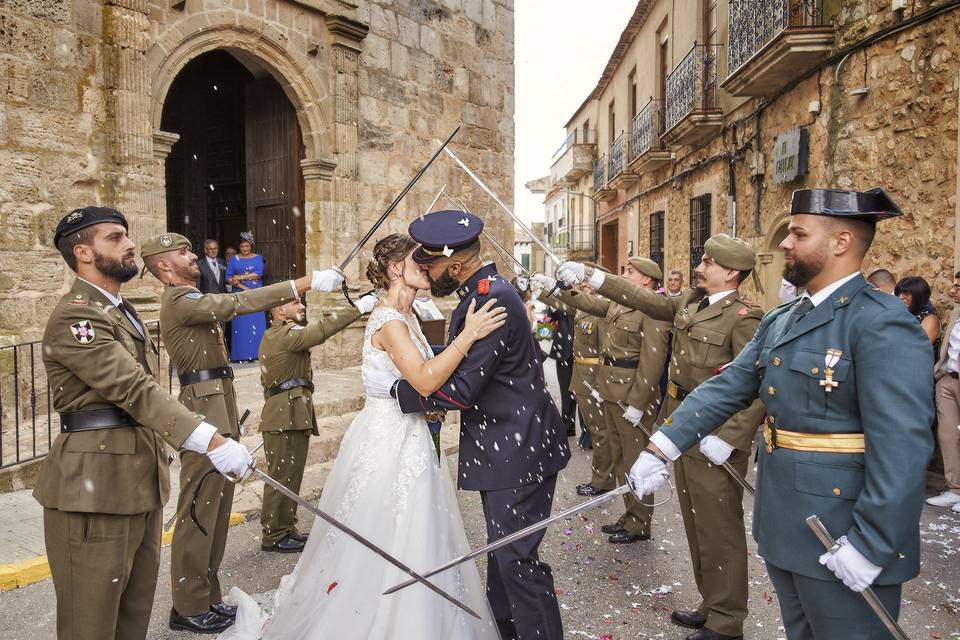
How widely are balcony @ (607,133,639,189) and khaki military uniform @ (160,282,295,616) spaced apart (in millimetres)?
16376

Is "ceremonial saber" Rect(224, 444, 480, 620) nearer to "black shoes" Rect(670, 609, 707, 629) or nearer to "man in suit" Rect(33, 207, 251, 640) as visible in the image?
"man in suit" Rect(33, 207, 251, 640)

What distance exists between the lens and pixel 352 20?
8.70 metres

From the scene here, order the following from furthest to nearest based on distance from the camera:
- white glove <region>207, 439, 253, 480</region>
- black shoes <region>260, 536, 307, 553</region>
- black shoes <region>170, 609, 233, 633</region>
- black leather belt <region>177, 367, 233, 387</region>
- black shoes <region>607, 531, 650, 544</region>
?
black shoes <region>607, 531, 650, 544</region>
black shoes <region>260, 536, 307, 553</region>
black leather belt <region>177, 367, 233, 387</region>
black shoes <region>170, 609, 233, 633</region>
white glove <region>207, 439, 253, 480</region>

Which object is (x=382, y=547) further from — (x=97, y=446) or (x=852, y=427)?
(x=852, y=427)

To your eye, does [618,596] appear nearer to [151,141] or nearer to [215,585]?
[215,585]

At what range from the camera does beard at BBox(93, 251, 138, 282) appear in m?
2.83

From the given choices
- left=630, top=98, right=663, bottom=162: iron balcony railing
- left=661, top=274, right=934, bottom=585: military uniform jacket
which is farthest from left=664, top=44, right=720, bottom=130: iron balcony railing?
left=661, top=274, right=934, bottom=585: military uniform jacket

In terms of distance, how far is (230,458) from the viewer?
105 inches

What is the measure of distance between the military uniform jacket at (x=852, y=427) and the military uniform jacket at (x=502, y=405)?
89 centimetres

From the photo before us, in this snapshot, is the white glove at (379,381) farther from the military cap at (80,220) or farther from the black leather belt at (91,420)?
the military cap at (80,220)

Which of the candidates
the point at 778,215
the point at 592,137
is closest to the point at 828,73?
the point at 778,215

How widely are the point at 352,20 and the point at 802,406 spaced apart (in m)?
7.99

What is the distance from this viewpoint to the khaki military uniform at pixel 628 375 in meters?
5.00

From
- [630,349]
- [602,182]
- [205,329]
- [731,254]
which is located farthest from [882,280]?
[602,182]
